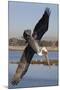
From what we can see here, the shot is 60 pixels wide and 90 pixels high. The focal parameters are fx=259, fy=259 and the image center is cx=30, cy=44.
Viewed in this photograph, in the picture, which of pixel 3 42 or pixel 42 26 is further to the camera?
pixel 42 26

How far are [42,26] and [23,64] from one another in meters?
0.46

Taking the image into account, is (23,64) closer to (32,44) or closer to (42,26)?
(32,44)

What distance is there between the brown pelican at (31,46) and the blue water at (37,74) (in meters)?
0.04

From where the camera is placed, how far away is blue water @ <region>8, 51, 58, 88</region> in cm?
267

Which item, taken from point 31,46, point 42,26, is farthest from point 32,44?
point 42,26

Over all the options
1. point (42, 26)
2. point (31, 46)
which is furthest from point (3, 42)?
point (42, 26)

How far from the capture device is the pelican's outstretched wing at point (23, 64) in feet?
8.80

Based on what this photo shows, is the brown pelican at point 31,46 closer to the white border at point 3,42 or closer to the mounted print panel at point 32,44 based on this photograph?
the mounted print panel at point 32,44

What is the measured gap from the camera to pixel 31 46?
273 centimetres

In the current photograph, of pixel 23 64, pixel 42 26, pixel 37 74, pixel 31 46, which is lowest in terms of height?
pixel 37 74

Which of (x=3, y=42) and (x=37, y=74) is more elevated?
(x=3, y=42)

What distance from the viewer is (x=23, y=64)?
2719 mm

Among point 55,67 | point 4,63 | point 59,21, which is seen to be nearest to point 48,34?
point 59,21

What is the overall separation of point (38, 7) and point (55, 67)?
2.21 ft
